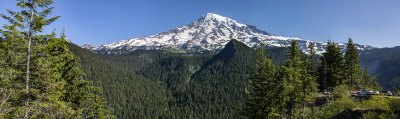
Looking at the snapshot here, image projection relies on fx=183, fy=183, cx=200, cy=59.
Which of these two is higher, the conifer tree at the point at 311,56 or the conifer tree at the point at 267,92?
the conifer tree at the point at 311,56

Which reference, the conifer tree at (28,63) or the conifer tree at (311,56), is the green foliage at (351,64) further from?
the conifer tree at (28,63)

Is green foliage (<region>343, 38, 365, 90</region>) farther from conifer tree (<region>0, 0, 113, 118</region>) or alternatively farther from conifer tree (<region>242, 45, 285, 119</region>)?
conifer tree (<region>0, 0, 113, 118</region>)

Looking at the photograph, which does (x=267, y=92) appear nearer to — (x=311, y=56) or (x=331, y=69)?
(x=331, y=69)

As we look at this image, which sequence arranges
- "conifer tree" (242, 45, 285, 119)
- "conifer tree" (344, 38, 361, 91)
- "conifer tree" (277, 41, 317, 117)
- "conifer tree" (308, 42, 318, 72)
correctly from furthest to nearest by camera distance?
"conifer tree" (308, 42, 318, 72) < "conifer tree" (344, 38, 361, 91) < "conifer tree" (277, 41, 317, 117) < "conifer tree" (242, 45, 285, 119)

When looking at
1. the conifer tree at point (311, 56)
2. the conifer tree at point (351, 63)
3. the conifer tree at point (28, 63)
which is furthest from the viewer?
the conifer tree at point (311, 56)

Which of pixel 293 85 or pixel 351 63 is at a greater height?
pixel 351 63

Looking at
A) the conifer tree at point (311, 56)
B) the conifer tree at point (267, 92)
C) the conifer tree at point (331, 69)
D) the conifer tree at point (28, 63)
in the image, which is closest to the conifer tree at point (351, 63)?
the conifer tree at point (331, 69)

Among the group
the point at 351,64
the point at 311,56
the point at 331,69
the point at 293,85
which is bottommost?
the point at 293,85

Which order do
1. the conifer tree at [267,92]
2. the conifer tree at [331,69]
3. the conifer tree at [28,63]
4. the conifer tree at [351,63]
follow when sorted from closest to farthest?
the conifer tree at [28,63]
the conifer tree at [267,92]
the conifer tree at [351,63]
the conifer tree at [331,69]

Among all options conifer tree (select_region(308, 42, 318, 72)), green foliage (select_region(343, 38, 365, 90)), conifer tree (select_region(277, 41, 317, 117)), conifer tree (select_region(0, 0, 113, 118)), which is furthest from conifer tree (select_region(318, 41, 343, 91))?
conifer tree (select_region(0, 0, 113, 118))

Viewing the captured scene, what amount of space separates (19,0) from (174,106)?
581 ft

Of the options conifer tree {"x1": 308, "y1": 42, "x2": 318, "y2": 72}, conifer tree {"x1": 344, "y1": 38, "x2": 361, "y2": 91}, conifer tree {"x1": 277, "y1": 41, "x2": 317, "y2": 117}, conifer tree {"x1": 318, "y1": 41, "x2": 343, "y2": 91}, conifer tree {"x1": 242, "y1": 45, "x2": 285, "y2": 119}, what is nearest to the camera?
conifer tree {"x1": 242, "y1": 45, "x2": 285, "y2": 119}

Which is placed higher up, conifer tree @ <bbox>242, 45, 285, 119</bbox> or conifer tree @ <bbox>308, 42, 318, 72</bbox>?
conifer tree @ <bbox>308, 42, 318, 72</bbox>

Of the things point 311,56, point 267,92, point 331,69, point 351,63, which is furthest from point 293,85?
point 351,63
